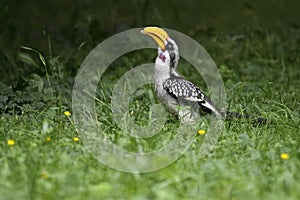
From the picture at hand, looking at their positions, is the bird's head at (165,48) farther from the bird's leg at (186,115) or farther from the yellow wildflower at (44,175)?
the yellow wildflower at (44,175)

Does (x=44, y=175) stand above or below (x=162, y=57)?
above

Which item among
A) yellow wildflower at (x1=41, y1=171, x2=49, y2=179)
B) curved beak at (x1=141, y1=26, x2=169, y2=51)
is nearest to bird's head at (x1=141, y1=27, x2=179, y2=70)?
curved beak at (x1=141, y1=26, x2=169, y2=51)

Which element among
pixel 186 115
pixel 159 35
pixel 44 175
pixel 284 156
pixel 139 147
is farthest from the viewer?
pixel 159 35

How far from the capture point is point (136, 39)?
25.6 feet

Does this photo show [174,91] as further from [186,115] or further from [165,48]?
[165,48]

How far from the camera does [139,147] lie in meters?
4.37

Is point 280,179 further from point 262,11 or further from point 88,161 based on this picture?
point 262,11

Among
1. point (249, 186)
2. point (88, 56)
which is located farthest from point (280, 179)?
point (88, 56)

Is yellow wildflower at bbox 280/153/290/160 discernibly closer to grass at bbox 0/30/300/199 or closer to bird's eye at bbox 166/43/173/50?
grass at bbox 0/30/300/199

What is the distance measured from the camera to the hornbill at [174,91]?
527 centimetres

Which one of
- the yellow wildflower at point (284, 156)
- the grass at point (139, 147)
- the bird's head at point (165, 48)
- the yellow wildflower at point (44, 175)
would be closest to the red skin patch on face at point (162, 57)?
the bird's head at point (165, 48)

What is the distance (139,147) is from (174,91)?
3.40 ft

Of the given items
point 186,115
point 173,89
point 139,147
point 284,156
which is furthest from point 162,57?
point 284,156

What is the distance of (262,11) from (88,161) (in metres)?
6.73
